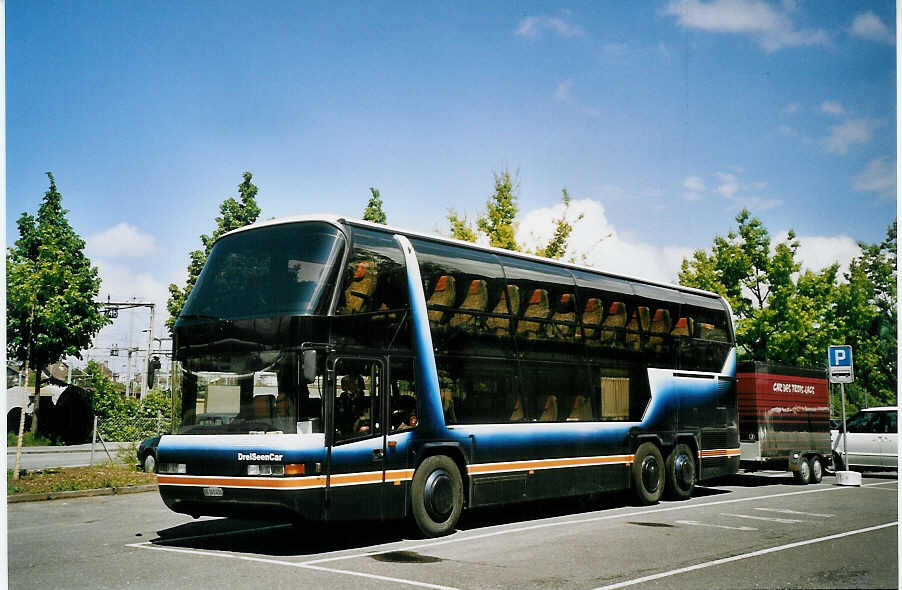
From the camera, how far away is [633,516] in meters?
15.0

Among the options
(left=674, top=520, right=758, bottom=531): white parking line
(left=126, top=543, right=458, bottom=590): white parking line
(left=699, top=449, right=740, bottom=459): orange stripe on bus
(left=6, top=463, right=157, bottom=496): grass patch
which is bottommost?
(left=674, top=520, right=758, bottom=531): white parking line

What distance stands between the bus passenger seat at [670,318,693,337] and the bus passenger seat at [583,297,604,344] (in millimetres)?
2760

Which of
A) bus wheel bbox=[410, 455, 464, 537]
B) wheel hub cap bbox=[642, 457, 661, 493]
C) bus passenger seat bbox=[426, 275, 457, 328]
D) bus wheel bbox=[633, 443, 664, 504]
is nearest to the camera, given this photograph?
bus wheel bbox=[410, 455, 464, 537]

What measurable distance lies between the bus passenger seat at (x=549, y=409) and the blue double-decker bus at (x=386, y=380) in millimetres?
33

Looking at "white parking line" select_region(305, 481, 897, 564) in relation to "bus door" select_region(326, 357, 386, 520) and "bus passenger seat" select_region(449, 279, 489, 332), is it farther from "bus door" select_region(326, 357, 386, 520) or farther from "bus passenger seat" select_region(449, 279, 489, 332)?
"bus passenger seat" select_region(449, 279, 489, 332)

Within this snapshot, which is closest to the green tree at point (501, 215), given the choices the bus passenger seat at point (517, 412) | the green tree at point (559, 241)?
the green tree at point (559, 241)

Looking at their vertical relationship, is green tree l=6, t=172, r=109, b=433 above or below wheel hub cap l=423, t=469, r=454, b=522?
above

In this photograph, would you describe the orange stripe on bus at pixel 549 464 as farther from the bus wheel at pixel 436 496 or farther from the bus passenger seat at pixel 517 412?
the bus passenger seat at pixel 517 412

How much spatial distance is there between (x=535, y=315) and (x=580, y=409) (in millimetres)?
2014

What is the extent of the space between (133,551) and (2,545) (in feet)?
4.83

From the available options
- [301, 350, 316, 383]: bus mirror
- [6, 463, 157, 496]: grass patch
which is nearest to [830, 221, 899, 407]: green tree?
[6, 463, 157, 496]: grass patch

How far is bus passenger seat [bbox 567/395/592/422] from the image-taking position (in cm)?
1534

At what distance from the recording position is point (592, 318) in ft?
53.1

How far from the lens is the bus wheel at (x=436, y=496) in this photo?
40.0 feet
